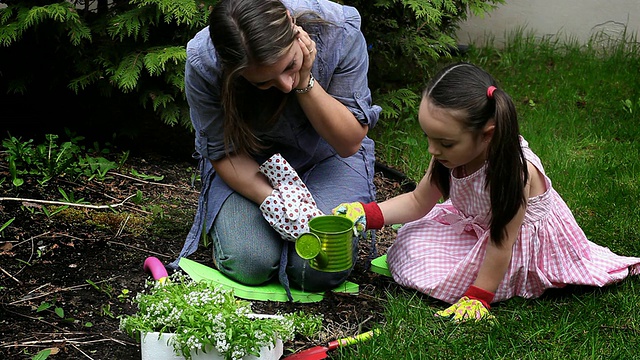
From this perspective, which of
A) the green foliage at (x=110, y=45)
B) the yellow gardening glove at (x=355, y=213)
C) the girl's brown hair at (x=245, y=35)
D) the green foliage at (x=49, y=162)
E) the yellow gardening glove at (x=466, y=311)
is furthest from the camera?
the green foliage at (x=110, y=45)

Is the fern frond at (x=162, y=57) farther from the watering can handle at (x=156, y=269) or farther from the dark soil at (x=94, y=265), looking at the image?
the watering can handle at (x=156, y=269)

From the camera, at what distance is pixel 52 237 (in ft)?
9.94

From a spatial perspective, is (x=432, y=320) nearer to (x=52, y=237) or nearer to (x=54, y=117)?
(x=52, y=237)

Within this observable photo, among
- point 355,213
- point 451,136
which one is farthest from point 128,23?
point 451,136

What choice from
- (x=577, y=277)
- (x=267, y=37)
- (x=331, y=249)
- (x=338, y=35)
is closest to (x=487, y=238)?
(x=577, y=277)

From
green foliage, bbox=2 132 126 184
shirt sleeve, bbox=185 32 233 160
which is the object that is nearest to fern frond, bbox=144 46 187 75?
green foliage, bbox=2 132 126 184

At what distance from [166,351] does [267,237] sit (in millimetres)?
799

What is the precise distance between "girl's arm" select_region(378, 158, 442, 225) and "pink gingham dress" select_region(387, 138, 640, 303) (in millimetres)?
92

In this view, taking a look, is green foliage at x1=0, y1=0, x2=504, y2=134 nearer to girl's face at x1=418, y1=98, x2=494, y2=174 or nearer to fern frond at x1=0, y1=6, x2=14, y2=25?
fern frond at x1=0, y1=6, x2=14, y2=25

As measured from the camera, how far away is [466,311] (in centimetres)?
256

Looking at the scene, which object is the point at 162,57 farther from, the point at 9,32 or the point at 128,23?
the point at 9,32

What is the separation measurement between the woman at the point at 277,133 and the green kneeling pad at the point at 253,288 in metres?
0.03

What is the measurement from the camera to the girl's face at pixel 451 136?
2484 mm

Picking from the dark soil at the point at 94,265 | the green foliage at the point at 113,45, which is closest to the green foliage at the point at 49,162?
the dark soil at the point at 94,265
